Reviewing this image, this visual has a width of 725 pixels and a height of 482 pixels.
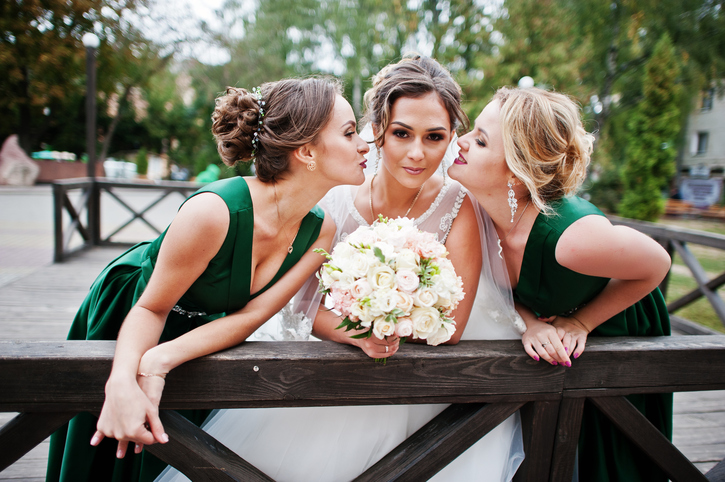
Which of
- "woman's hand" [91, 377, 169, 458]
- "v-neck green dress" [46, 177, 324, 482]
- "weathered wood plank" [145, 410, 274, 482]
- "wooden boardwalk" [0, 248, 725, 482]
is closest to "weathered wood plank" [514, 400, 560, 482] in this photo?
"weathered wood plank" [145, 410, 274, 482]

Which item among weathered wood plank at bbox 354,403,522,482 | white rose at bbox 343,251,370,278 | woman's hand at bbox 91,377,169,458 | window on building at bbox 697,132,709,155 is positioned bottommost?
weathered wood plank at bbox 354,403,522,482

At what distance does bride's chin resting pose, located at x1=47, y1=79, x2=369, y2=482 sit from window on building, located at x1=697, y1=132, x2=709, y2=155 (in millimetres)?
33193

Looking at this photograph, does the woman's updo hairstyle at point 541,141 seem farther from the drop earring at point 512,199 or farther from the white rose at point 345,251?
the white rose at point 345,251

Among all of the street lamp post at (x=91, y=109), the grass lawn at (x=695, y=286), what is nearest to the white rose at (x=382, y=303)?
the grass lawn at (x=695, y=286)

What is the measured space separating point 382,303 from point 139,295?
132 cm

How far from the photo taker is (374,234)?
1620 mm

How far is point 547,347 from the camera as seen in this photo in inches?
68.8

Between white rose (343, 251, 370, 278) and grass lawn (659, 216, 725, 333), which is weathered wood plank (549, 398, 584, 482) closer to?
white rose (343, 251, 370, 278)

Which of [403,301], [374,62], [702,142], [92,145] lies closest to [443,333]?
[403,301]

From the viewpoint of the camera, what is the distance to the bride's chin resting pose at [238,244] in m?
1.83

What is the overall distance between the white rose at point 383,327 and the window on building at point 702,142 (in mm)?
33770

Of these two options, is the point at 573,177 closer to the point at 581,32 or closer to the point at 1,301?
the point at 1,301

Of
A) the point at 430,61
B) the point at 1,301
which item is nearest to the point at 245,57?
the point at 1,301

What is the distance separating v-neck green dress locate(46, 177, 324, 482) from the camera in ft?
6.48
